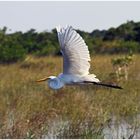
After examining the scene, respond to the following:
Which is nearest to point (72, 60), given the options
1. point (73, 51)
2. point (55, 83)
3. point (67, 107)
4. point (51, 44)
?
point (73, 51)

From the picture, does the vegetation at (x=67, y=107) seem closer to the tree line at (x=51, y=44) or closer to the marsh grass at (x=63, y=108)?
the marsh grass at (x=63, y=108)

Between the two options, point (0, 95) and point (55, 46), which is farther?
point (55, 46)

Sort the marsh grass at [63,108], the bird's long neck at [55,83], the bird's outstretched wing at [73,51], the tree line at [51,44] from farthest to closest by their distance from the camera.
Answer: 1. the tree line at [51,44]
2. the marsh grass at [63,108]
3. the bird's long neck at [55,83]
4. the bird's outstretched wing at [73,51]

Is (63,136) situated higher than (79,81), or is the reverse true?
(79,81)

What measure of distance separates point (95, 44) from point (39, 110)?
1392cm

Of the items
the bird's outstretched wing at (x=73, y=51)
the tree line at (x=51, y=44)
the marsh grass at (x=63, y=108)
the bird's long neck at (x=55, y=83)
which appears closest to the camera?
the bird's outstretched wing at (x=73, y=51)

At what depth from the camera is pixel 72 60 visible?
17.4ft

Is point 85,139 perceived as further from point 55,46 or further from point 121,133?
point 55,46

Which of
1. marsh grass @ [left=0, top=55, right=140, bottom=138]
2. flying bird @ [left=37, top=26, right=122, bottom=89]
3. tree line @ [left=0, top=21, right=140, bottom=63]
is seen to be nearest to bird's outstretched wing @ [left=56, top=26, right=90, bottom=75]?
flying bird @ [left=37, top=26, right=122, bottom=89]

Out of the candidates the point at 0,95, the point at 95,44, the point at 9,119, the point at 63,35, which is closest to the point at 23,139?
the point at 9,119

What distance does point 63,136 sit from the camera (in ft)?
18.8

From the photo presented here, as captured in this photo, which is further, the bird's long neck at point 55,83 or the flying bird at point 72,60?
the bird's long neck at point 55,83

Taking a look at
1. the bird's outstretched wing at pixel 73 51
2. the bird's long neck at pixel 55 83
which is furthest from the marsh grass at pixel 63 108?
the bird's outstretched wing at pixel 73 51

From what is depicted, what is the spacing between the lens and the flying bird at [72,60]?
5.07 meters
